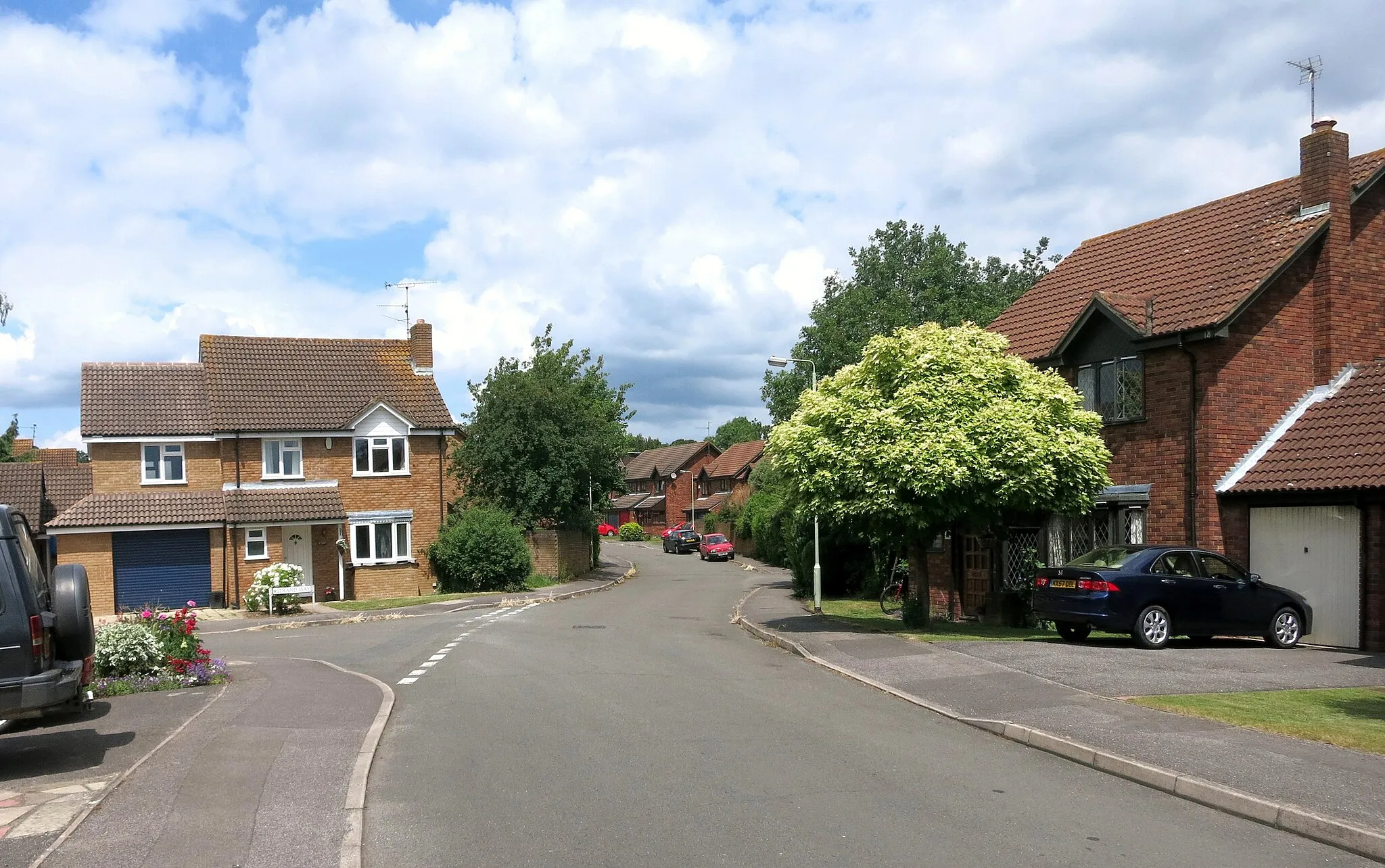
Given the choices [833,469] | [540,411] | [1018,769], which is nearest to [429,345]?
[540,411]

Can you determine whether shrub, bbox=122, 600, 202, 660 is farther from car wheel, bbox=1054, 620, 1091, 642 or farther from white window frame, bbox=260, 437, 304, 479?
white window frame, bbox=260, 437, 304, 479

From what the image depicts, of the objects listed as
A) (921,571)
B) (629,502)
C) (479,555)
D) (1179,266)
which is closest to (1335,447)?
(1179,266)

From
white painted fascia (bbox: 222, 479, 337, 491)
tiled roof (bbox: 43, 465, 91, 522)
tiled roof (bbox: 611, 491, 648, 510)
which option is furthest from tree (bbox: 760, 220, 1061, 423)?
tiled roof (bbox: 611, 491, 648, 510)

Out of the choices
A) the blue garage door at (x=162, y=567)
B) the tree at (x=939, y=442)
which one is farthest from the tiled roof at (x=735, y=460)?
the tree at (x=939, y=442)

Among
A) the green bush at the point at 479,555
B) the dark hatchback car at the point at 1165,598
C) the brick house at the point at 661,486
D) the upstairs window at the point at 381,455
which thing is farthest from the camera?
the brick house at the point at 661,486

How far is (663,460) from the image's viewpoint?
101 metres

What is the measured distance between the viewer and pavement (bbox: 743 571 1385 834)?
25.8 ft

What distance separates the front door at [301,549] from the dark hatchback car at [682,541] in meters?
34.8

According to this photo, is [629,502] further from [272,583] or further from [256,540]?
[272,583]

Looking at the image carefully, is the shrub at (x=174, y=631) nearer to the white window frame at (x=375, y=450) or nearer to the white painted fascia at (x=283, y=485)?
the white painted fascia at (x=283, y=485)

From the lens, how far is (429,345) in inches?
1597

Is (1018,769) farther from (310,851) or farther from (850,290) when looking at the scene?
(850,290)

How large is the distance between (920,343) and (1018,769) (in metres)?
10.7

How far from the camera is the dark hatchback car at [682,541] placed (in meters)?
68.8
